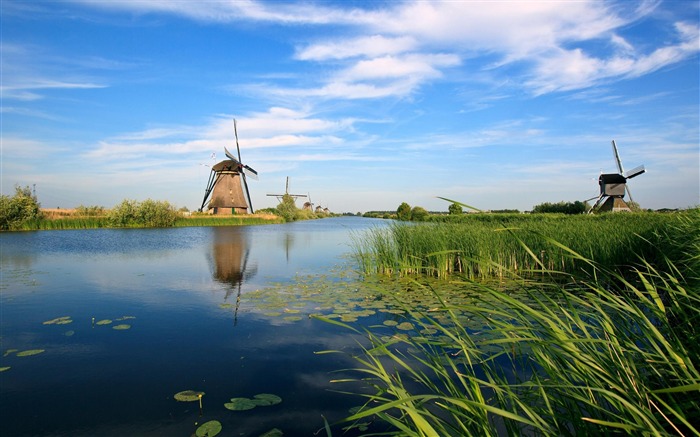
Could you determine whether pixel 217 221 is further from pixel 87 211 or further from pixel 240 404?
pixel 240 404

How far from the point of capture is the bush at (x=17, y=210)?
22.9 m

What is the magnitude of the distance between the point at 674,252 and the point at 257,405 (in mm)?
7319

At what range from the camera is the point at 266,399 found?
3.42 meters

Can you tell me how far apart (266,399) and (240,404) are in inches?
9.3

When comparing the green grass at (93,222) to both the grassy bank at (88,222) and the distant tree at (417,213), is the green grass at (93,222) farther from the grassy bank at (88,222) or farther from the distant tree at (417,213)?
the distant tree at (417,213)

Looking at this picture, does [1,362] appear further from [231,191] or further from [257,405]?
[231,191]

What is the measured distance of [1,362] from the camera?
166 inches

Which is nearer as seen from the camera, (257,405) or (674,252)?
(257,405)

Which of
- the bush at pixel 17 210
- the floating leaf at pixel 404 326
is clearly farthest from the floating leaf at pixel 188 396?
the bush at pixel 17 210

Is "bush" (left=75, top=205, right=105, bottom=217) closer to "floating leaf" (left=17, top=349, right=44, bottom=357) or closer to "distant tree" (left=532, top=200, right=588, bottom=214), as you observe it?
"floating leaf" (left=17, top=349, right=44, bottom=357)

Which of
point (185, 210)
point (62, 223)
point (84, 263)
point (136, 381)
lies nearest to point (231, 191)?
point (185, 210)

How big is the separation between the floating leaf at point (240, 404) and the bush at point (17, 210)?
27.8m

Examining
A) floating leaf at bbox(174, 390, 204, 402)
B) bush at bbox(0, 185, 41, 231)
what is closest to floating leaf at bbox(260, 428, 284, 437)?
floating leaf at bbox(174, 390, 204, 402)

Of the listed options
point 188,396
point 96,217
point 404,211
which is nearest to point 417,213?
point 404,211
